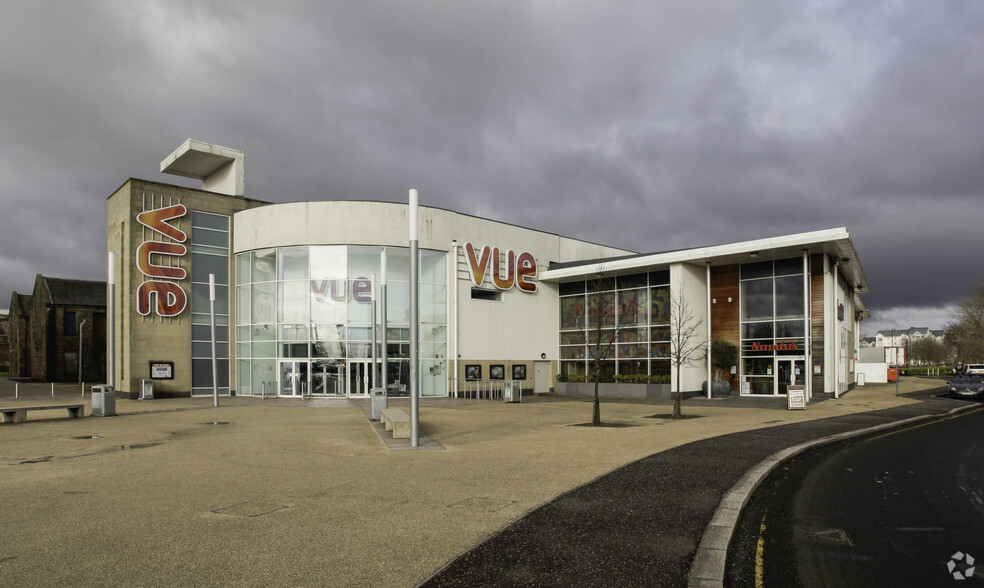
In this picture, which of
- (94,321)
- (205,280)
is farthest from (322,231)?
(94,321)

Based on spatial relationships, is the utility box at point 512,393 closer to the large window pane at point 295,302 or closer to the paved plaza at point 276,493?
the large window pane at point 295,302

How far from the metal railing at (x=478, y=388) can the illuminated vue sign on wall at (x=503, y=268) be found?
5.67 meters

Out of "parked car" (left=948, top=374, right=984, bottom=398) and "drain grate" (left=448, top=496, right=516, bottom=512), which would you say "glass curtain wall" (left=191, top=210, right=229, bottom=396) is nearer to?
"drain grate" (left=448, top=496, right=516, bottom=512)

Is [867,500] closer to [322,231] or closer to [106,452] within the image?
[106,452]

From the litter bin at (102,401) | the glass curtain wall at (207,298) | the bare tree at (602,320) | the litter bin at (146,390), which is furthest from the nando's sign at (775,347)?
the litter bin at (146,390)

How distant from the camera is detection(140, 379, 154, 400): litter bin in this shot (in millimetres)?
33375

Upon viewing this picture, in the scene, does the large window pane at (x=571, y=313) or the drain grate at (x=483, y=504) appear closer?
the drain grate at (x=483, y=504)

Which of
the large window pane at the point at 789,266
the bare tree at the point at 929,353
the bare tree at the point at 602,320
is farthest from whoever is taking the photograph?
the bare tree at the point at 929,353

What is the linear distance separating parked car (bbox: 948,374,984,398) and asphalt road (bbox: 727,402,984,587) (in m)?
26.3

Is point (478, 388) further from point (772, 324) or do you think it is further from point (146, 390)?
point (146, 390)

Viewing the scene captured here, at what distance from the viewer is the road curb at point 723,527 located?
5.46 m

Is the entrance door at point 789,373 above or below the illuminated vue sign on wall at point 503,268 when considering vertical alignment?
below

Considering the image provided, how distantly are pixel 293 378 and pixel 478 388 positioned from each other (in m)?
10.0

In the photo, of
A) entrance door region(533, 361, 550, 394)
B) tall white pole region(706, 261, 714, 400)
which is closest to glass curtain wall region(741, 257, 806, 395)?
tall white pole region(706, 261, 714, 400)
